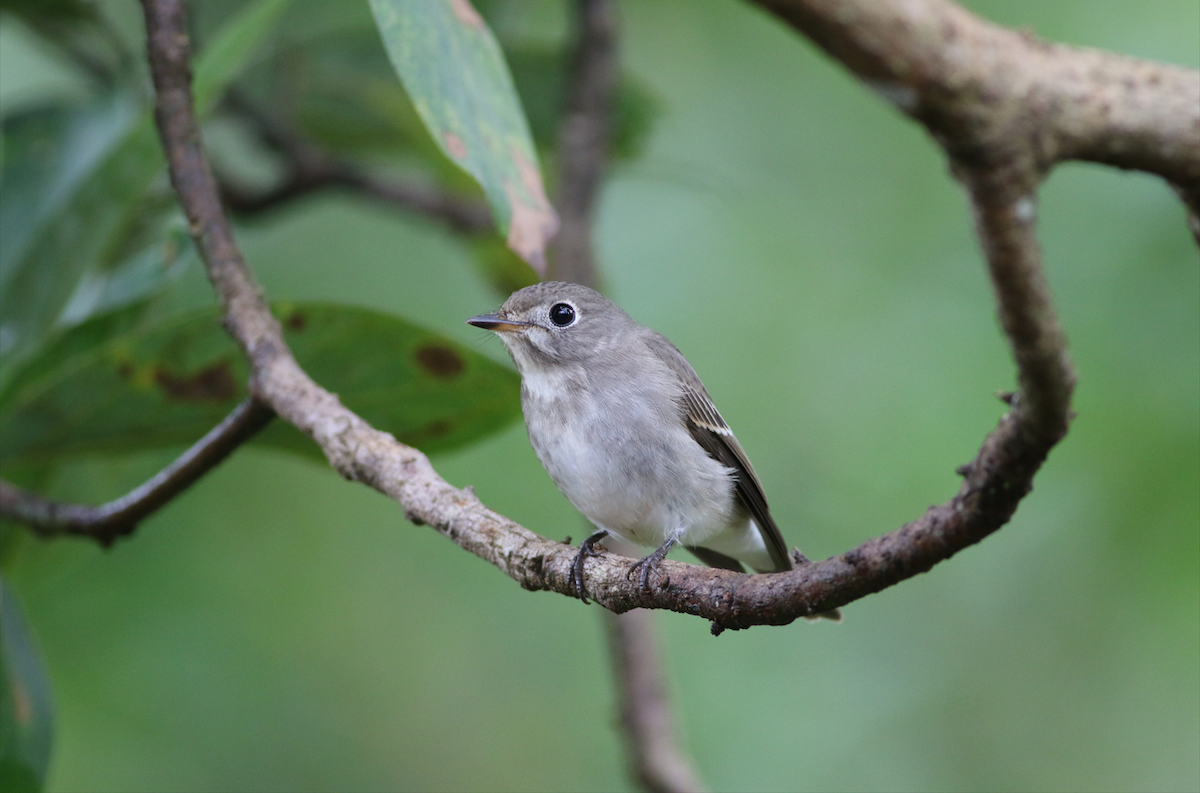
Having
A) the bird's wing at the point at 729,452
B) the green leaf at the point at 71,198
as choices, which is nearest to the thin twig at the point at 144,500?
the green leaf at the point at 71,198

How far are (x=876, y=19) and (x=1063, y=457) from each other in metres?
3.46

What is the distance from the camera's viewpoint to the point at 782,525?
450 cm

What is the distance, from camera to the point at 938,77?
102 cm

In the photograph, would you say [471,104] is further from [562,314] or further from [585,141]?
[585,141]

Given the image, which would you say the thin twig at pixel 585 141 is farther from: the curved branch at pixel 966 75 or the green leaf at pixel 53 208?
the curved branch at pixel 966 75

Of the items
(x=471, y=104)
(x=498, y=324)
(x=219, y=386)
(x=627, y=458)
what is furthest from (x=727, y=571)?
(x=498, y=324)

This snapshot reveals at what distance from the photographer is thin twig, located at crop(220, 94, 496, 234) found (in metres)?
4.28

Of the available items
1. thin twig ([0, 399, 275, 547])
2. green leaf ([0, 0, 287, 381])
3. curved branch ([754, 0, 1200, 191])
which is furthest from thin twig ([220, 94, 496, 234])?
curved branch ([754, 0, 1200, 191])

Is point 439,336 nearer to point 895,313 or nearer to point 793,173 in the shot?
point 895,313

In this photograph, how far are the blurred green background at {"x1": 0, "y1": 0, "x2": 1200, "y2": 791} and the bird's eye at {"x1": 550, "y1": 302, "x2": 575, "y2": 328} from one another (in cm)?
108

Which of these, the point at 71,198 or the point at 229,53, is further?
the point at 71,198

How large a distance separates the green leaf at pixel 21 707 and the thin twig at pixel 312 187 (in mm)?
1871

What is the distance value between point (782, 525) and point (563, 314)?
1609 millimetres

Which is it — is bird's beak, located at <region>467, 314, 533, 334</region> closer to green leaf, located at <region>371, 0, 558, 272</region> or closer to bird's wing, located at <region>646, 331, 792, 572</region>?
bird's wing, located at <region>646, 331, 792, 572</region>
